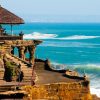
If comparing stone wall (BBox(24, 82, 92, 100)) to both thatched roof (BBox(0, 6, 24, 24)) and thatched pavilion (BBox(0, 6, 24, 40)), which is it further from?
thatched roof (BBox(0, 6, 24, 24))

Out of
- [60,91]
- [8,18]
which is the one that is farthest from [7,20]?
[60,91]

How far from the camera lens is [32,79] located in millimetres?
45656

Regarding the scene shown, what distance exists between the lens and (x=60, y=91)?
156 ft

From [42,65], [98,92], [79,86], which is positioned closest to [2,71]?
[79,86]

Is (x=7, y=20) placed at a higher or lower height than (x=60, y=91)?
higher

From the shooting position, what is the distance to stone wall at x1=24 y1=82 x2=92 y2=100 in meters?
45.9

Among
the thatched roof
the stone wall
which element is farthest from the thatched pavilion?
the stone wall

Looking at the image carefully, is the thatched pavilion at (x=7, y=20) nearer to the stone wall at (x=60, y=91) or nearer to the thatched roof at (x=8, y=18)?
the thatched roof at (x=8, y=18)

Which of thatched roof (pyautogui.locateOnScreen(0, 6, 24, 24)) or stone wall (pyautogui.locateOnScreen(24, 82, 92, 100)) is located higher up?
thatched roof (pyautogui.locateOnScreen(0, 6, 24, 24))

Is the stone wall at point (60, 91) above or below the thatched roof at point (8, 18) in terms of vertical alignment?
below

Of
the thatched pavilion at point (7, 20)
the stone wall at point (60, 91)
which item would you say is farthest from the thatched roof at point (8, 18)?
the stone wall at point (60, 91)

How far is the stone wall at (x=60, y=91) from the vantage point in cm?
4594

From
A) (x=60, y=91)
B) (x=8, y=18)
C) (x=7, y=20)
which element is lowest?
(x=60, y=91)

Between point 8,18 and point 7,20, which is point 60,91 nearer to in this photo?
point 7,20
